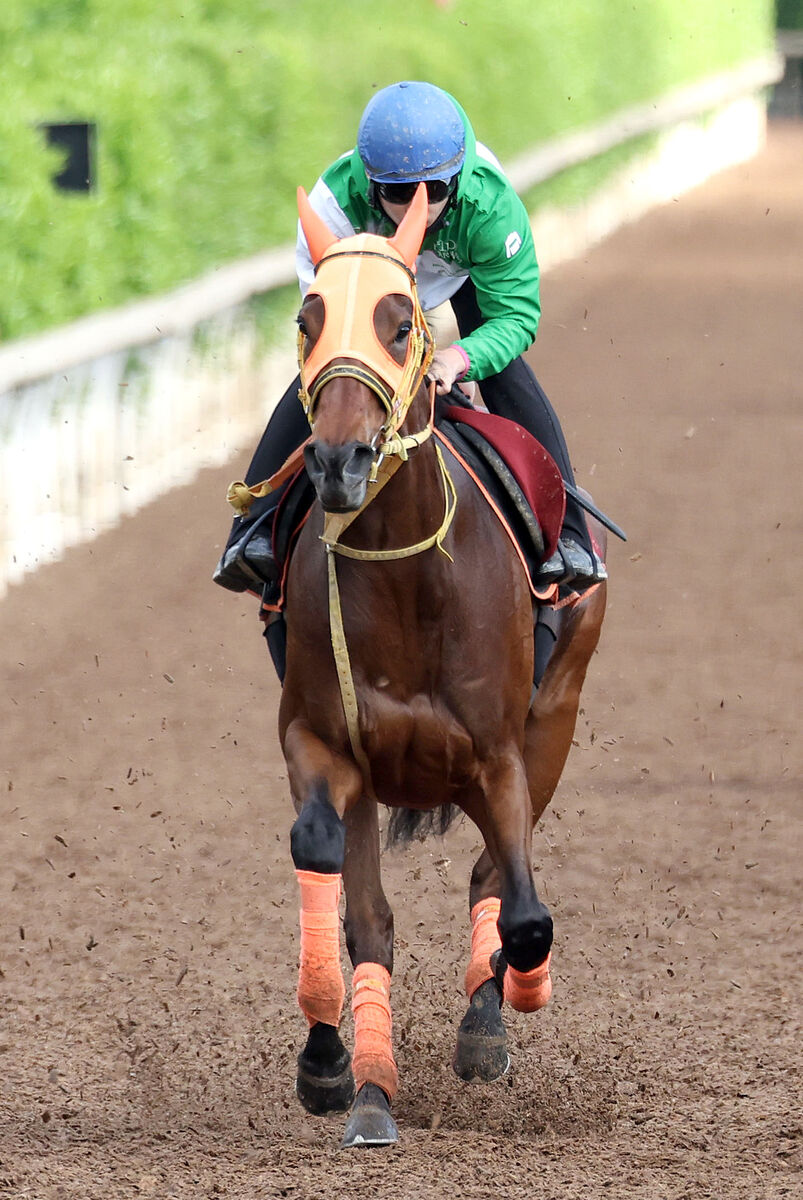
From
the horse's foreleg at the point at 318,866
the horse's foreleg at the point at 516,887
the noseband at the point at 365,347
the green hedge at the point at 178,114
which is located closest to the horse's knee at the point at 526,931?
the horse's foreleg at the point at 516,887

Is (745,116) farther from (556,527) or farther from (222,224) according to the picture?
(556,527)

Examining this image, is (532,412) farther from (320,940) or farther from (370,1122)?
(370,1122)

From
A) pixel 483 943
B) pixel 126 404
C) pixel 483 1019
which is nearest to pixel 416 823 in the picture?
pixel 483 943

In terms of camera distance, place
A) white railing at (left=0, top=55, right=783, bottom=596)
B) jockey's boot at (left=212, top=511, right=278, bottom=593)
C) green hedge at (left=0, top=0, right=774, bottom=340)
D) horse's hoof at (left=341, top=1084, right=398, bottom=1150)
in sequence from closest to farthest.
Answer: horse's hoof at (left=341, top=1084, right=398, bottom=1150), jockey's boot at (left=212, top=511, right=278, bottom=593), white railing at (left=0, top=55, right=783, bottom=596), green hedge at (left=0, top=0, right=774, bottom=340)

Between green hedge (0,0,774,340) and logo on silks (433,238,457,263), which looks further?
A: green hedge (0,0,774,340)

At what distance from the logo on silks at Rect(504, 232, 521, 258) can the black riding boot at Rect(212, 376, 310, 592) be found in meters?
0.60

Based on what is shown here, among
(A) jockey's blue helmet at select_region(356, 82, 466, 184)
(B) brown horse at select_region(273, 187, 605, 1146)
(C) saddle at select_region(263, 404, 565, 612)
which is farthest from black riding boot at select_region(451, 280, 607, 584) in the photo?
A: (A) jockey's blue helmet at select_region(356, 82, 466, 184)

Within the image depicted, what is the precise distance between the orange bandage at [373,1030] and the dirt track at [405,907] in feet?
0.53

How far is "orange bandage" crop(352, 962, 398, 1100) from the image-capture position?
4.15 m

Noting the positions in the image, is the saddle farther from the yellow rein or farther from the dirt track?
the dirt track

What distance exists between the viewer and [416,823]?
4867 mm

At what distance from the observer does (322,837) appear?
385 cm

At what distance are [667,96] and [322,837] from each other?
84.3 ft

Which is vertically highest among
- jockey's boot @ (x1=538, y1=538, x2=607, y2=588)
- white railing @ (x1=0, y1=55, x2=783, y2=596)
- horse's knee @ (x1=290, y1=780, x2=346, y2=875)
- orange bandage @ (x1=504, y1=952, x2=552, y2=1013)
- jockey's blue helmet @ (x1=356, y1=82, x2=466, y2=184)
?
jockey's blue helmet @ (x1=356, y1=82, x2=466, y2=184)
